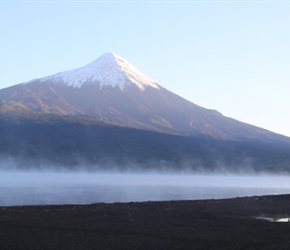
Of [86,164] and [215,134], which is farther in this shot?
[215,134]

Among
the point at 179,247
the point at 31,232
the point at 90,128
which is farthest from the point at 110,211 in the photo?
the point at 90,128

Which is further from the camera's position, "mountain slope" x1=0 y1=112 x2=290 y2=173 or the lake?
"mountain slope" x1=0 y1=112 x2=290 y2=173

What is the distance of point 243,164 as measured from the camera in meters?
146

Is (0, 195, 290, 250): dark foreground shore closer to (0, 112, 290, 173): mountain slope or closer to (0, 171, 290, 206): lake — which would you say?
(0, 171, 290, 206): lake

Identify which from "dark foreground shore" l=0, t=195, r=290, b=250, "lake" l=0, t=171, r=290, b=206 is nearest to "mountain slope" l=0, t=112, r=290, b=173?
"lake" l=0, t=171, r=290, b=206

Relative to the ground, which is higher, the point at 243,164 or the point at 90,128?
the point at 90,128

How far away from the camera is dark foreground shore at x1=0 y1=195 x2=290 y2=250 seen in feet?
67.5

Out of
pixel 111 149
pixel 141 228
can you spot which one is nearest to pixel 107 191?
pixel 141 228

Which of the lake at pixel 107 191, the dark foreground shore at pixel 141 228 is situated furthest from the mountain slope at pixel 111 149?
the dark foreground shore at pixel 141 228

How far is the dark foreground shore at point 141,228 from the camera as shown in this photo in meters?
20.6

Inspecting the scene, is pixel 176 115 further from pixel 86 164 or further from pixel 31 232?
pixel 31 232

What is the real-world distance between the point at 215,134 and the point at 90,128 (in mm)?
44096

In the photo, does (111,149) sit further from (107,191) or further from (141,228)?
(141,228)

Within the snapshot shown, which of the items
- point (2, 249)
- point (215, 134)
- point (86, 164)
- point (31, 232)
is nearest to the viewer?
point (2, 249)
